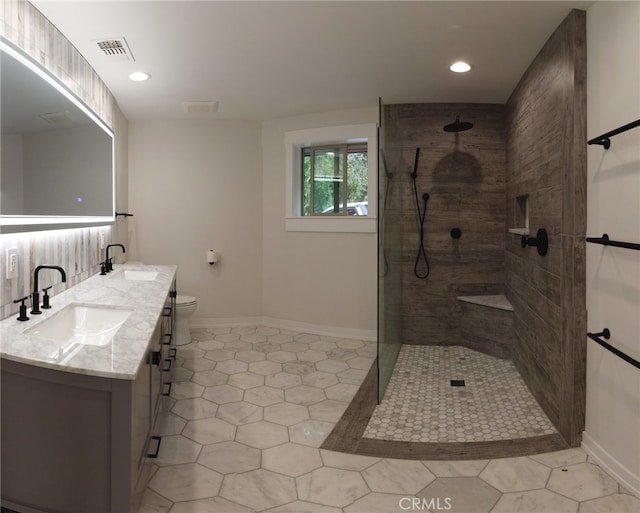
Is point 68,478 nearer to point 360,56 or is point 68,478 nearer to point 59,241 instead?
point 59,241

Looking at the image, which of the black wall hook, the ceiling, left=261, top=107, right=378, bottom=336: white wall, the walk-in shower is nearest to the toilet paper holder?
left=261, top=107, right=378, bottom=336: white wall

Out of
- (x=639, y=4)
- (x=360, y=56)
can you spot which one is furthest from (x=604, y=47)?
(x=360, y=56)

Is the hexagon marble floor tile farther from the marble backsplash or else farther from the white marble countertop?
the marble backsplash

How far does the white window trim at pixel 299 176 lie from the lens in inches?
156

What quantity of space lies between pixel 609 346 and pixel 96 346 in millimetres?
2036

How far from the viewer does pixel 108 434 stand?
1232 millimetres

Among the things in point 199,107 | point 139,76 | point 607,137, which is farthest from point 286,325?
point 607,137

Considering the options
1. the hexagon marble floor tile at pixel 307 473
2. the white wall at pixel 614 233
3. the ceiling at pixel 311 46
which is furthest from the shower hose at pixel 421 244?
the white wall at pixel 614 233

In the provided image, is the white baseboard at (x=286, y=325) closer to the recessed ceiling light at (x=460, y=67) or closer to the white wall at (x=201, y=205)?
the white wall at (x=201, y=205)

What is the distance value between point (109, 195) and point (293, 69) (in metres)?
1.75

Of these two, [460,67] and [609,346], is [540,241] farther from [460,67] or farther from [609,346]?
[460,67]

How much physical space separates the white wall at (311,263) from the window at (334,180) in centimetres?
25

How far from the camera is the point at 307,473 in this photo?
1889 mm

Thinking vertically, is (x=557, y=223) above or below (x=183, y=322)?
above
